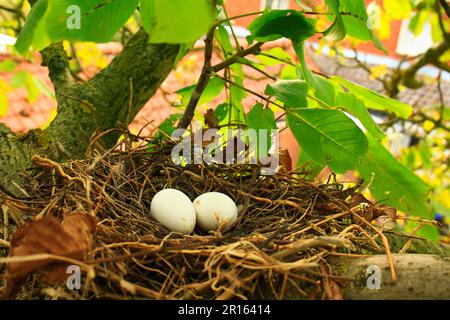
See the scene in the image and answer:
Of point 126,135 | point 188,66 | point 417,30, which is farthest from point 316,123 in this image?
point 188,66

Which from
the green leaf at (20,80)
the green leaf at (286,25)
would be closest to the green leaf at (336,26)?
the green leaf at (286,25)

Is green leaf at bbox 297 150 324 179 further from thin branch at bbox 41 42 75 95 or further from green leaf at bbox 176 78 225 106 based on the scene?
thin branch at bbox 41 42 75 95

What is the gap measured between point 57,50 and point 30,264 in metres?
0.82

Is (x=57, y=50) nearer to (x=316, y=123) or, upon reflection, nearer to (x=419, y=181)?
(x=316, y=123)

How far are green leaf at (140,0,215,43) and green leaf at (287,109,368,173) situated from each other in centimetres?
37

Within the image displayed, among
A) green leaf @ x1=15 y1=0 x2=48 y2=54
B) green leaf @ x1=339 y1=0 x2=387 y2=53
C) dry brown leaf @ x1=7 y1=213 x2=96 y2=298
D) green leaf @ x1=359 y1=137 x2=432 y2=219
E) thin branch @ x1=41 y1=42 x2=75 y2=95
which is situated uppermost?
thin branch @ x1=41 y1=42 x2=75 y2=95

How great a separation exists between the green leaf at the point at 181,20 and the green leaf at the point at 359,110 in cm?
49

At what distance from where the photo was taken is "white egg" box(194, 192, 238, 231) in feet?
2.76

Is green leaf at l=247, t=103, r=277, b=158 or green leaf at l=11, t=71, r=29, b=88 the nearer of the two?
green leaf at l=247, t=103, r=277, b=158

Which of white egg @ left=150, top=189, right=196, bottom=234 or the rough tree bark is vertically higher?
the rough tree bark

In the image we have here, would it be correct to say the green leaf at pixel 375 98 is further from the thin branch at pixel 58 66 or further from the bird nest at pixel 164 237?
the thin branch at pixel 58 66

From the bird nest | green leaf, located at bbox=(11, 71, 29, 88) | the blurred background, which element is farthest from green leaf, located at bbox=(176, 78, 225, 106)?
green leaf, located at bbox=(11, 71, 29, 88)
